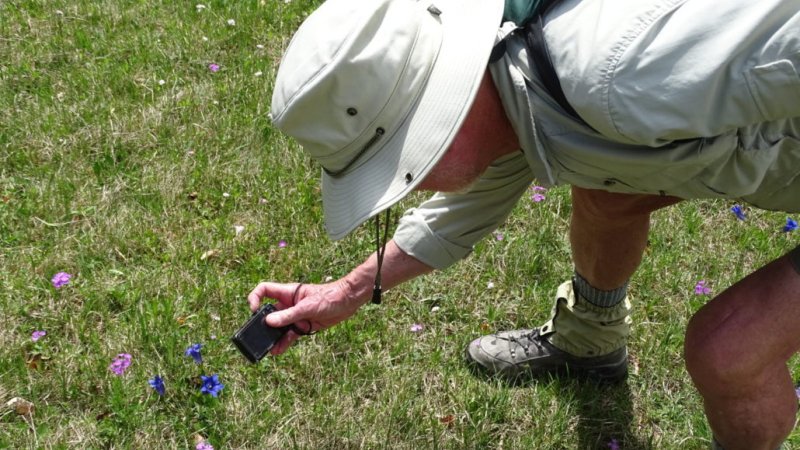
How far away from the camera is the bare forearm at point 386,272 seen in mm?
2648

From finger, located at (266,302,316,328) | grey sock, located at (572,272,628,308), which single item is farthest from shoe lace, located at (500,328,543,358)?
finger, located at (266,302,316,328)

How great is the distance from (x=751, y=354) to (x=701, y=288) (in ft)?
4.55

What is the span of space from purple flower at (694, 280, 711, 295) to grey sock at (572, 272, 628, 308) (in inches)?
21.5

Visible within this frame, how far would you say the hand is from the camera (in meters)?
2.63

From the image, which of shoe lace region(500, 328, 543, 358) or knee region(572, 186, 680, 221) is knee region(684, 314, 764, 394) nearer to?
knee region(572, 186, 680, 221)

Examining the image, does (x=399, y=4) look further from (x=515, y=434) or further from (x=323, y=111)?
(x=515, y=434)

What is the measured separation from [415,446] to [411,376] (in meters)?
0.27

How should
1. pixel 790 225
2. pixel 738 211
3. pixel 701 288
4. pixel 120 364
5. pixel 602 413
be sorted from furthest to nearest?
pixel 738 211, pixel 790 225, pixel 701 288, pixel 602 413, pixel 120 364

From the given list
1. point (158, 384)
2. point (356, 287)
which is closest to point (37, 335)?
point (158, 384)

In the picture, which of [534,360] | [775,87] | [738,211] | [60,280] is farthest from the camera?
[738,211]

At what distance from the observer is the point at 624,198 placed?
2602 mm

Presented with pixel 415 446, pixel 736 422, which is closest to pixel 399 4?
pixel 736 422

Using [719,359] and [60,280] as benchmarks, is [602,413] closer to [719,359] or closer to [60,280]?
[719,359]

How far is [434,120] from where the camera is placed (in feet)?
6.36
